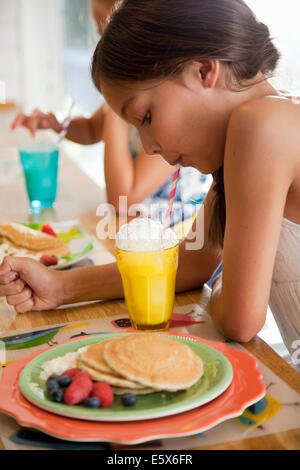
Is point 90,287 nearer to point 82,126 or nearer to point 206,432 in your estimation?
point 206,432

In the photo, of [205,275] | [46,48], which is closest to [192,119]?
[205,275]

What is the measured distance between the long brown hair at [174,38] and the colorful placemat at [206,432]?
45cm

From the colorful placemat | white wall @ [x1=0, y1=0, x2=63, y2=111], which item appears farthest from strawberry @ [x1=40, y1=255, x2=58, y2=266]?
white wall @ [x1=0, y1=0, x2=63, y2=111]

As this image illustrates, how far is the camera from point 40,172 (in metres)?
1.88

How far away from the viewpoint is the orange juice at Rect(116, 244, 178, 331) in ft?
3.24

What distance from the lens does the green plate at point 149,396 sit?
2.23ft

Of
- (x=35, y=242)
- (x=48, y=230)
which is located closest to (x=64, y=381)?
(x=35, y=242)

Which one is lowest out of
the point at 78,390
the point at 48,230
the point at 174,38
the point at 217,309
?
the point at 48,230

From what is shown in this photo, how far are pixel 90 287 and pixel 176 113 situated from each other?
0.39 metres

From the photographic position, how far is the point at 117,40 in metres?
1.00

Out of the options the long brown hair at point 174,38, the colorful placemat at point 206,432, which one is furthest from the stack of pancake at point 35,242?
the long brown hair at point 174,38

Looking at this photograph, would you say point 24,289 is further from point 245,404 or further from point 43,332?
point 245,404

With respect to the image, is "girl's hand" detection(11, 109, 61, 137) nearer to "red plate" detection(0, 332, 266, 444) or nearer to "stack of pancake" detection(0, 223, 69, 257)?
"stack of pancake" detection(0, 223, 69, 257)

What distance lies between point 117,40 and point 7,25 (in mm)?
5670
